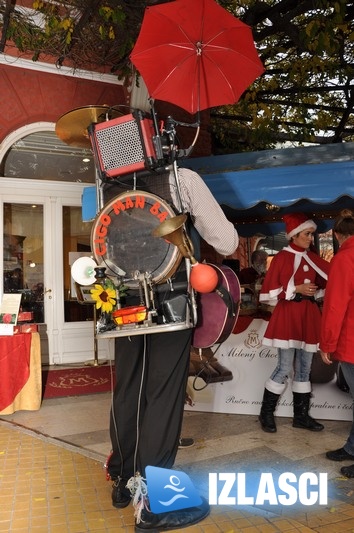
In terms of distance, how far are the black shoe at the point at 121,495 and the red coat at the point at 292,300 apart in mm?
1857

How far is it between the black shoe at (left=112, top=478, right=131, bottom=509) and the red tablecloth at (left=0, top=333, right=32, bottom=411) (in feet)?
8.01

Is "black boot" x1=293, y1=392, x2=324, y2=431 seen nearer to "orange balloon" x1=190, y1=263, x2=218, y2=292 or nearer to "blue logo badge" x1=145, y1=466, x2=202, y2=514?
"blue logo badge" x1=145, y1=466, x2=202, y2=514

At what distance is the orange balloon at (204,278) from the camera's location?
7.72 ft

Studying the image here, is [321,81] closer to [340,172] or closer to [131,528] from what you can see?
[340,172]

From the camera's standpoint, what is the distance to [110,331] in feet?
8.05

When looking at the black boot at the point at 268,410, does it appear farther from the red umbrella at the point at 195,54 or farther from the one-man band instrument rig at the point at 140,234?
the red umbrella at the point at 195,54

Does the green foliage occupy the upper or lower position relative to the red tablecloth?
upper

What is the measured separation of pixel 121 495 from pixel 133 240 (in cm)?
143

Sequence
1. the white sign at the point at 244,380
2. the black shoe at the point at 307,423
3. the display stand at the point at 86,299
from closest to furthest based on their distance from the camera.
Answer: the black shoe at the point at 307,423 → the white sign at the point at 244,380 → the display stand at the point at 86,299

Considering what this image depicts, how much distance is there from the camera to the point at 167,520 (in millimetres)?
→ 2510

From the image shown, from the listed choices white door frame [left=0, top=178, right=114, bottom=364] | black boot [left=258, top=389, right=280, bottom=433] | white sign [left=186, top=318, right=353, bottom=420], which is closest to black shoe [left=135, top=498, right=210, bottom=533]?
black boot [left=258, top=389, right=280, bottom=433]

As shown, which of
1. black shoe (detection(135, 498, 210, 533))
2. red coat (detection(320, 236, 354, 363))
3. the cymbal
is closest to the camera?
black shoe (detection(135, 498, 210, 533))

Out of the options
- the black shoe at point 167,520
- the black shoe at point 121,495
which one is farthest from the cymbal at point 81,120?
the black shoe at point 167,520

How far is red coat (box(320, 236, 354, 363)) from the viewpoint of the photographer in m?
Answer: 3.18
